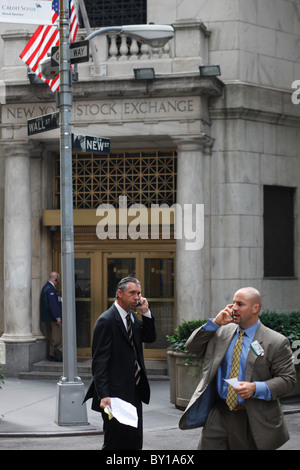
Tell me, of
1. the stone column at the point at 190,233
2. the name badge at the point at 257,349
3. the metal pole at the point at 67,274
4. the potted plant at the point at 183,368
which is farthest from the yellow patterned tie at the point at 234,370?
the stone column at the point at 190,233

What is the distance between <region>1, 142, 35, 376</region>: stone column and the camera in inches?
639

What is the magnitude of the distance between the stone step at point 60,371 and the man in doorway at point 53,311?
36 centimetres

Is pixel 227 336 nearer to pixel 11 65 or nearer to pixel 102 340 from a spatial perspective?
pixel 102 340

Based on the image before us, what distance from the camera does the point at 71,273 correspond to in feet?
38.1

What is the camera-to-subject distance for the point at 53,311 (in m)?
16.5

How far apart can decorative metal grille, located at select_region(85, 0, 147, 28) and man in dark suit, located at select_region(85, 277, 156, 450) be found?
425 inches

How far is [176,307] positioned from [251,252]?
1.85m

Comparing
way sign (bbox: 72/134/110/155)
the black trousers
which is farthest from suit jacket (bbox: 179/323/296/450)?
way sign (bbox: 72/134/110/155)

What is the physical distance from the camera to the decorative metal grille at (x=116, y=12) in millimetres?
16984

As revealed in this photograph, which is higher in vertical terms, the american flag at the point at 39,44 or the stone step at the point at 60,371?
the american flag at the point at 39,44

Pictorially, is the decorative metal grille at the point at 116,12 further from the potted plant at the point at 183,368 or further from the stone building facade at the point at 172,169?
the potted plant at the point at 183,368

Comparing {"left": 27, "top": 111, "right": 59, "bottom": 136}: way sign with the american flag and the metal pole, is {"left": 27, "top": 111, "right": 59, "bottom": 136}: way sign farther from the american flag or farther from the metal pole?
the american flag

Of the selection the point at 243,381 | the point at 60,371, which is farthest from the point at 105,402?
the point at 60,371

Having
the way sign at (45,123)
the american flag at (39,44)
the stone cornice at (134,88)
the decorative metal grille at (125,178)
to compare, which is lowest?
the decorative metal grille at (125,178)
